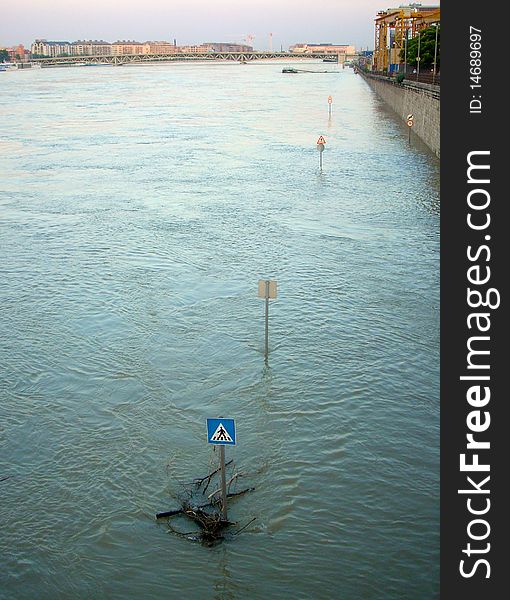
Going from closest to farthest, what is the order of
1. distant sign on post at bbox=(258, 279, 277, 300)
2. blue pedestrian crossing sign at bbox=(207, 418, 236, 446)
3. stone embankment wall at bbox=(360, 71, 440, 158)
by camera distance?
blue pedestrian crossing sign at bbox=(207, 418, 236, 446) < distant sign on post at bbox=(258, 279, 277, 300) < stone embankment wall at bbox=(360, 71, 440, 158)

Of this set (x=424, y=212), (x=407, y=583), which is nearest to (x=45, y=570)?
(x=407, y=583)

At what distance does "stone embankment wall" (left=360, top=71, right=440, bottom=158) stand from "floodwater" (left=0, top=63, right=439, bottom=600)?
10.5 meters

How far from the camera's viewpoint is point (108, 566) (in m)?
9.28

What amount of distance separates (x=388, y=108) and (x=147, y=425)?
68151 mm

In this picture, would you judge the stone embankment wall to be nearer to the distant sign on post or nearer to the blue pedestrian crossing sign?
the distant sign on post

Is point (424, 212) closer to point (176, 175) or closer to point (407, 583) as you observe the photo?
point (176, 175)

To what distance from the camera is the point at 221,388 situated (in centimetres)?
1384

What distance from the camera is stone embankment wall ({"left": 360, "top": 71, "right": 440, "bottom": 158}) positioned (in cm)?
4106

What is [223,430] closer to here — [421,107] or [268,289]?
[268,289]

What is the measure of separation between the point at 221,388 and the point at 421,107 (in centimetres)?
3797

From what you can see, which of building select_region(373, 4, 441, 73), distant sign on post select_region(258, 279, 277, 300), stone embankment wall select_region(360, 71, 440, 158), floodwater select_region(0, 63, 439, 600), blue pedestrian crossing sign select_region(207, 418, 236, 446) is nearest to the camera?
blue pedestrian crossing sign select_region(207, 418, 236, 446)

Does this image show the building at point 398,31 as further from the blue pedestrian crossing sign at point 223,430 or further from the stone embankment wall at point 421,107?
the blue pedestrian crossing sign at point 223,430

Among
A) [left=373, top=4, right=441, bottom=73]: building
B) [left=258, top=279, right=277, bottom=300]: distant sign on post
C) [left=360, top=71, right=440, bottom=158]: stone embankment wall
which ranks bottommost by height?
[left=258, top=279, right=277, bottom=300]: distant sign on post

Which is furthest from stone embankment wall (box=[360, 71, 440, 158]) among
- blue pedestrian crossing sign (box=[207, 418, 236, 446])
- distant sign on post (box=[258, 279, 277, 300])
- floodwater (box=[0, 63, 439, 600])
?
blue pedestrian crossing sign (box=[207, 418, 236, 446])
